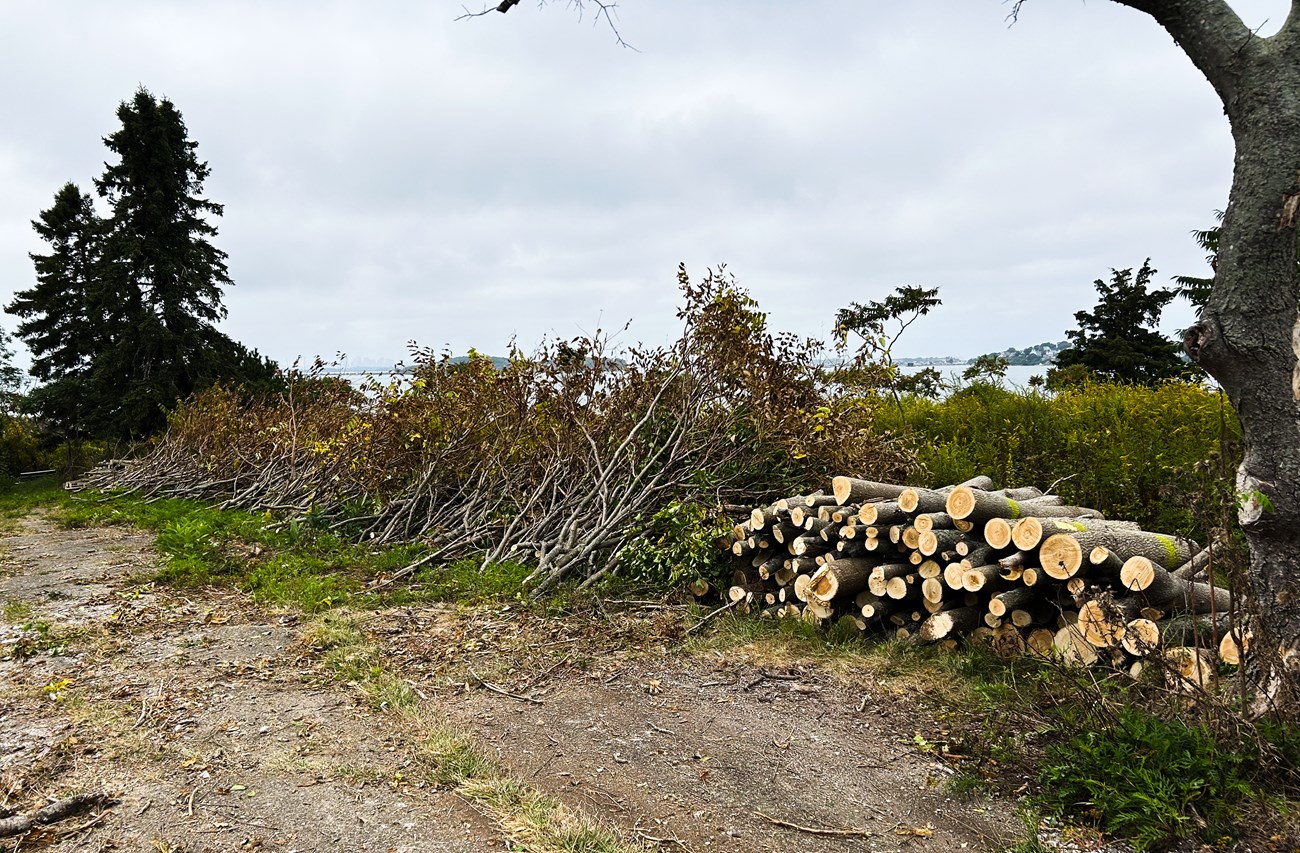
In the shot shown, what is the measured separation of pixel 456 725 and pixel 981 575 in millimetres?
2768

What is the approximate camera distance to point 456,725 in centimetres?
357

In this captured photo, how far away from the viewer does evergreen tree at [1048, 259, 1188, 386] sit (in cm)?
2269

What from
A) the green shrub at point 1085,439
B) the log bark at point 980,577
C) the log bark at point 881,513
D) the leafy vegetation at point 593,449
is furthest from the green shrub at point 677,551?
the green shrub at point 1085,439

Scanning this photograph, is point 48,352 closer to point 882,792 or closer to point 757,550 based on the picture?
point 757,550

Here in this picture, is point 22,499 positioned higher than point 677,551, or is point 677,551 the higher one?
point 22,499

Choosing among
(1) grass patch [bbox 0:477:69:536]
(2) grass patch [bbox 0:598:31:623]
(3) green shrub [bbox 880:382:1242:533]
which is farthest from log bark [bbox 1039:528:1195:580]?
(1) grass patch [bbox 0:477:69:536]

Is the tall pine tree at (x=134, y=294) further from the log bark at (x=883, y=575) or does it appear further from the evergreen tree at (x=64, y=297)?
the log bark at (x=883, y=575)

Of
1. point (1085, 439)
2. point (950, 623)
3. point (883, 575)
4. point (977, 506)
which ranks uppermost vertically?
point (1085, 439)

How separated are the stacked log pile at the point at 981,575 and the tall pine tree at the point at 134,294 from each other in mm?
20170

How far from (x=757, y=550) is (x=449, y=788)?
290 cm

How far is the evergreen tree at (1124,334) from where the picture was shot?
74.4 ft

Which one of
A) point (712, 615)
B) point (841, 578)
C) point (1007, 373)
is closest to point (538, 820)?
point (841, 578)

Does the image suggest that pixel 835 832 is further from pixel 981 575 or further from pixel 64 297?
pixel 64 297

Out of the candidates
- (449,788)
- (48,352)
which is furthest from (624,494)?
(48,352)
